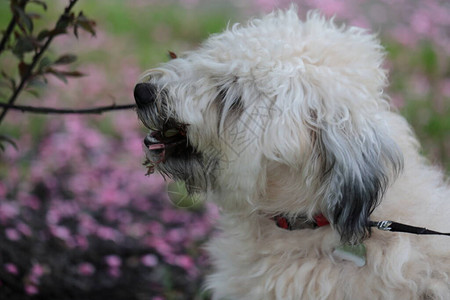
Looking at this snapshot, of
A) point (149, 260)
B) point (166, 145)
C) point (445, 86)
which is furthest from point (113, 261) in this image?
point (445, 86)

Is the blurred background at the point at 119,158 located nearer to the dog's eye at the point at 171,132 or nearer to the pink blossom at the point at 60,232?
the pink blossom at the point at 60,232

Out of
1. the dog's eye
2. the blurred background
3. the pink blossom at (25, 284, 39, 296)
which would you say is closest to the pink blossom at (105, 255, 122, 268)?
the blurred background

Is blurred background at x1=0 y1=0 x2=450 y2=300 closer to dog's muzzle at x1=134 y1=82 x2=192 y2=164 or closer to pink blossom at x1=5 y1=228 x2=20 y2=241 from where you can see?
pink blossom at x1=5 y1=228 x2=20 y2=241

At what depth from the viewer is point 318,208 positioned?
2.17 metres

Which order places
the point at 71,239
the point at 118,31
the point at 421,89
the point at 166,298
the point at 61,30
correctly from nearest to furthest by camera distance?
the point at 61,30 → the point at 166,298 → the point at 71,239 → the point at 421,89 → the point at 118,31

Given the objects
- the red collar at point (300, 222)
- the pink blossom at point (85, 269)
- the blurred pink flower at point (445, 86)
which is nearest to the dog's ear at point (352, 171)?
the red collar at point (300, 222)

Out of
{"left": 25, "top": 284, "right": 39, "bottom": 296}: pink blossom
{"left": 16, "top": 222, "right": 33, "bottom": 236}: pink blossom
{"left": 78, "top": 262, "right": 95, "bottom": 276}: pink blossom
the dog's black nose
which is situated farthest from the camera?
{"left": 16, "top": 222, "right": 33, "bottom": 236}: pink blossom

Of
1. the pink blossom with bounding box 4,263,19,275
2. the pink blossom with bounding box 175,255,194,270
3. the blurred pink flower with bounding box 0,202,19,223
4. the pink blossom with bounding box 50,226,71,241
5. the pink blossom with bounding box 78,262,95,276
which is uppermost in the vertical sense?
the pink blossom with bounding box 175,255,194,270

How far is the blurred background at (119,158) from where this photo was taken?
10.7 feet

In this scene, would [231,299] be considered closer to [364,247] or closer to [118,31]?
[364,247]

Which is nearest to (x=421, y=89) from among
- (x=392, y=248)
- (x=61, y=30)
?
(x=392, y=248)

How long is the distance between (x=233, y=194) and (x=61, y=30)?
90 cm

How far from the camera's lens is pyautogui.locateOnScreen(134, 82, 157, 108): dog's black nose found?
215 centimetres

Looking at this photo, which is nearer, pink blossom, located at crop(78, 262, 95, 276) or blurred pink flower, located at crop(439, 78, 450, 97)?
pink blossom, located at crop(78, 262, 95, 276)
